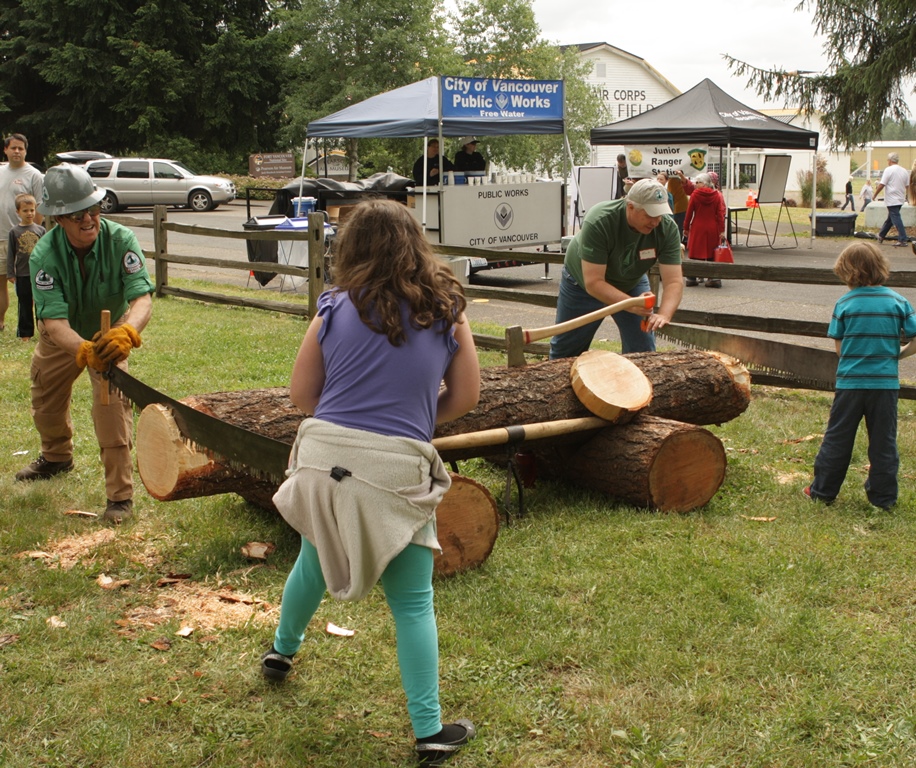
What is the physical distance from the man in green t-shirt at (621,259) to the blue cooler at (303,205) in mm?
10311

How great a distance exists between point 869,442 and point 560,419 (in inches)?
62.0

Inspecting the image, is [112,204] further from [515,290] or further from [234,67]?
[515,290]

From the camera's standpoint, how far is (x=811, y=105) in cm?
2273

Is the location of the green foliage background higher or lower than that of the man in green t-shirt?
higher

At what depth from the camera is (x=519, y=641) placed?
375cm

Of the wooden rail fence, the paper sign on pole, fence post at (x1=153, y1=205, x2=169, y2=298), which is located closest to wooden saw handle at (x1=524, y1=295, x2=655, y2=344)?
the wooden rail fence

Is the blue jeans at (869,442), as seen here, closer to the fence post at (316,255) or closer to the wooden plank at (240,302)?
Result: the fence post at (316,255)

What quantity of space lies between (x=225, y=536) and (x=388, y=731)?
1.78 metres

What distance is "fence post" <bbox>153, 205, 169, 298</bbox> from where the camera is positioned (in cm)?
1266

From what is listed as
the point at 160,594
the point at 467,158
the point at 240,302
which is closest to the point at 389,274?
the point at 160,594

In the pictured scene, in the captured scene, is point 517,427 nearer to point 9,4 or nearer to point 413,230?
point 413,230

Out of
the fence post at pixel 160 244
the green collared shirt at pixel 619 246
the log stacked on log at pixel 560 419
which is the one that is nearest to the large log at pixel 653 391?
the log stacked on log at pixel 560 419

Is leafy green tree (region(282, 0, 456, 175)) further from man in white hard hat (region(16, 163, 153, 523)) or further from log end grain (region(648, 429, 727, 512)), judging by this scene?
log end grain (region(648, 429, 727, 512))

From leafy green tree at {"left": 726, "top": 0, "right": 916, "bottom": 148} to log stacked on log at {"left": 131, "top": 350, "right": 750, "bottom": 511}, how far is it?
17.5 meters
